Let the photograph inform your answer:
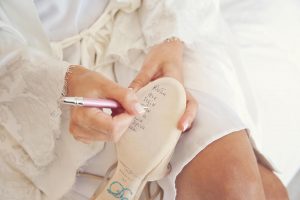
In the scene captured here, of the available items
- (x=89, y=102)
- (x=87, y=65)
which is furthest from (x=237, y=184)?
(x=87, y=65)

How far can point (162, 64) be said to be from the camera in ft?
2.32

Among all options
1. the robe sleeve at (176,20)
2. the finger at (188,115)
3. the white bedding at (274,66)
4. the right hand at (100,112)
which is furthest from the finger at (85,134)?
the white bedding at (274,66)

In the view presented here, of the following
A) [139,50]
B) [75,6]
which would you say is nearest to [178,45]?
[139,50]

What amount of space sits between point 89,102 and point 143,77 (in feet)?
0.60

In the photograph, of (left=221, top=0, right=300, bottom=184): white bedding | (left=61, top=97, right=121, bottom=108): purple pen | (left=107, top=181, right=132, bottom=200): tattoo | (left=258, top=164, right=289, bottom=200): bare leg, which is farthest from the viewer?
(left=221, top=0, right=300, bottom=184): white bedding

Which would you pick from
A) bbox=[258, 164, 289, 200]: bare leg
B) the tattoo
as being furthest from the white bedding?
the tattoo

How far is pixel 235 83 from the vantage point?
2.47 feet

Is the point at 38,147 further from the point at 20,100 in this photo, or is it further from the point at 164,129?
the point at 164,129

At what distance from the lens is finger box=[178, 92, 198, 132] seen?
0.56m

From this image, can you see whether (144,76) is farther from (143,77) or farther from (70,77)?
(70,77)

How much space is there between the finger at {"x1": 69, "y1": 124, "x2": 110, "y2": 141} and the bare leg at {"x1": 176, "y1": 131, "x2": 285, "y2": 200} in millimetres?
141

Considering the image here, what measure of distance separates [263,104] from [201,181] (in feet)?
0.98

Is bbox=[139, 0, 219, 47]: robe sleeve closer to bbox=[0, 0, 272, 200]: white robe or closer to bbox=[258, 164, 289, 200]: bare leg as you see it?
bbox=[0, 0, 272, 200]: white robe

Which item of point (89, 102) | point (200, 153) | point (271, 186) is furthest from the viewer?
point (271, 186)
